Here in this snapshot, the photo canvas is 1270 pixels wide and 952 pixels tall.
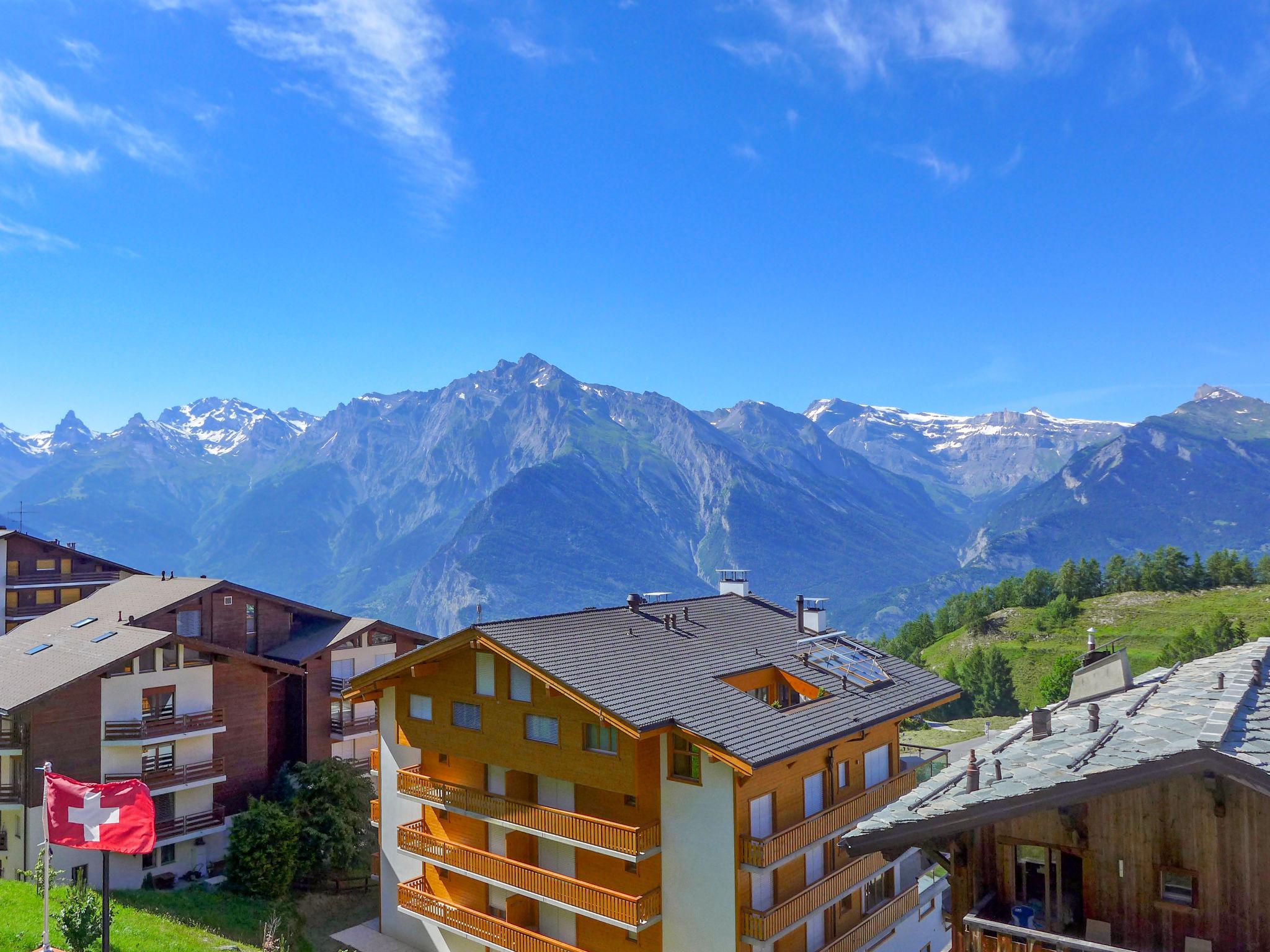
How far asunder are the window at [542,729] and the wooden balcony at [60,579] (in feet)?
189

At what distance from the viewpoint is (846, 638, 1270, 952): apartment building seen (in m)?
9.69

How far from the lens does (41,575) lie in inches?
2532

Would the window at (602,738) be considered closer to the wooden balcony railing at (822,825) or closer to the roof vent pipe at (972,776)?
the wooden balcony railing at (822,825)

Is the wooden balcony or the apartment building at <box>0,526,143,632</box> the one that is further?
the wooden balcony

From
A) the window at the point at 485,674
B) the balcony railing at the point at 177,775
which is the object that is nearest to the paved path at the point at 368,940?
the balcony railing at the point at 177,775

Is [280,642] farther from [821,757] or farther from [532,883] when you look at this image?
[821,757]

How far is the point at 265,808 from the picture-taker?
35.8 metres

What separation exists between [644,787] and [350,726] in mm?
26701

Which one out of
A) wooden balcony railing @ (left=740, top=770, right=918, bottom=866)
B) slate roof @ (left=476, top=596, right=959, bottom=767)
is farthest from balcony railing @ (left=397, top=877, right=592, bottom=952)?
slate roof @ (left=476, top=596, right=959, bottom=767)

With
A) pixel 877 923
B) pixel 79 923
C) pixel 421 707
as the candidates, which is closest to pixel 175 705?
pixel 421 707

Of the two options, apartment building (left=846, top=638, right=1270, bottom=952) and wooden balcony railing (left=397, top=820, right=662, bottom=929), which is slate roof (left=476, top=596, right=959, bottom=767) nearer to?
wooden balcony railing (left=397, top=820, right=662, bottom=929)

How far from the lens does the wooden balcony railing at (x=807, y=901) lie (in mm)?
21344

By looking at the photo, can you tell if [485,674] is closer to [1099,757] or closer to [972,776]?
[972,776]

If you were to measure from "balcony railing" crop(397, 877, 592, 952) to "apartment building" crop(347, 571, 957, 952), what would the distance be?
9 cm
